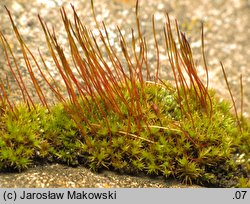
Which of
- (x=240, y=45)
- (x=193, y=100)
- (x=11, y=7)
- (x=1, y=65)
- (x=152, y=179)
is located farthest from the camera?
(x=240, y=45)

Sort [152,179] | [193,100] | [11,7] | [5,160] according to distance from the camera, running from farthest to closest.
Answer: [11,7] < [193,100] < [152,179] < [5,160]

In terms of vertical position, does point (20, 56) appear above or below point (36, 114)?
above

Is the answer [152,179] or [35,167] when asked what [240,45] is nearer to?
[152,179]

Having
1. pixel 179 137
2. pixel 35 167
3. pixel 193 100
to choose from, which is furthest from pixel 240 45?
pixel 35 167

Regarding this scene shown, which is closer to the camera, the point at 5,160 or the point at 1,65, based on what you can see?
the point at 5,160

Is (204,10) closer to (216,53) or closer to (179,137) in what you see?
(216,53)

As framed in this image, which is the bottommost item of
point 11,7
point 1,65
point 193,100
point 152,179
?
point 152,179

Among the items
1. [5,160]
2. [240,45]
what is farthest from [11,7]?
[240,45]

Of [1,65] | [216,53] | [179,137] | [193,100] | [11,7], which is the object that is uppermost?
[11,7]

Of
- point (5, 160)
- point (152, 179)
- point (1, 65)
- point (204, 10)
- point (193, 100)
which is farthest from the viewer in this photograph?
point (204, 10)
